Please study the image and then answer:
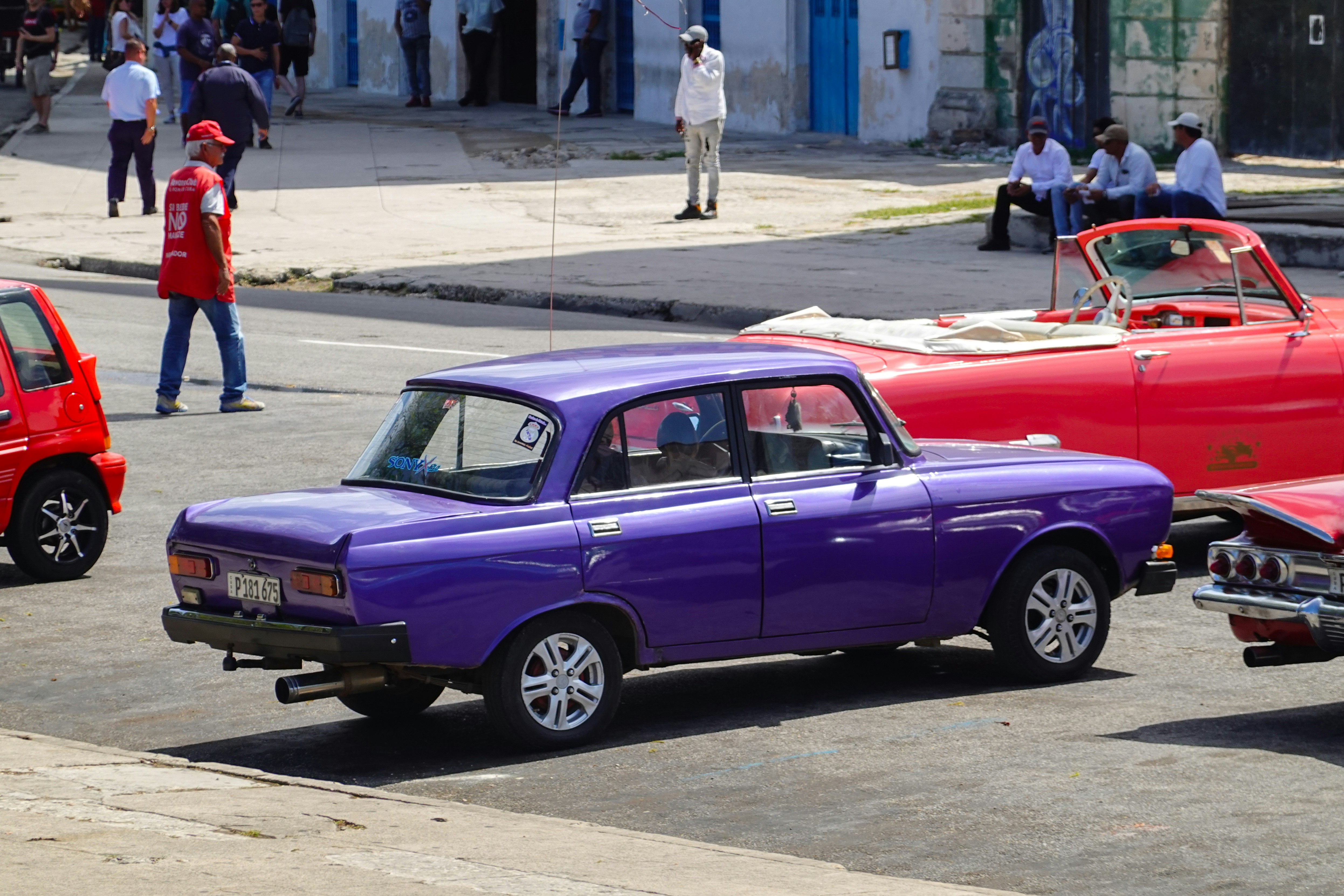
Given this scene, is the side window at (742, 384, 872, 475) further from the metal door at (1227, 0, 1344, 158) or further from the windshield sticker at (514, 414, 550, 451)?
the metal door at (1227, 0, 1344, 158)

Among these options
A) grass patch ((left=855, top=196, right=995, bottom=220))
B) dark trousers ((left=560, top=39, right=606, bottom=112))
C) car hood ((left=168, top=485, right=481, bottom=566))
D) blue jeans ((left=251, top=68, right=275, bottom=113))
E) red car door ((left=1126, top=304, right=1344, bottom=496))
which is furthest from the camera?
dark trousers ((left=560, top=39, right=606, bottom=112))

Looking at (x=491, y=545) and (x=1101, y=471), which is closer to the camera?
(x=491, y=545)

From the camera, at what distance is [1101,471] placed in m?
8.31

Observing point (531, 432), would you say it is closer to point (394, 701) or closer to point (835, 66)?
point (394, 701)

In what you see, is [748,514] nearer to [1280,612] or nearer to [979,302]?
[1280,612]

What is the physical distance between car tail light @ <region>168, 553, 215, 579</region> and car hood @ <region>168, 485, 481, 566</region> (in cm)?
5

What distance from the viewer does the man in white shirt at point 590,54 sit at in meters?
38.4

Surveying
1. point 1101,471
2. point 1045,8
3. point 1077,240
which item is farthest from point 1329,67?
point 1101,471

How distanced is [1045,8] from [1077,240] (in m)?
20.5

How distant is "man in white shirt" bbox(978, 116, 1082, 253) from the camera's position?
21.8 metres

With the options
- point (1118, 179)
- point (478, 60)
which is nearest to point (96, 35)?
point (478, 60)

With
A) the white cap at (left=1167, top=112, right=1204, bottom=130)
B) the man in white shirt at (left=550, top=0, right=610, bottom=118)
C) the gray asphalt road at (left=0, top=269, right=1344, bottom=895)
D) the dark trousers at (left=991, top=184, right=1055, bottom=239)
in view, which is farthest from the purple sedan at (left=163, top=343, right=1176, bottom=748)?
the man in white shirt at (left=550, top=0, right=610, bottom=118)

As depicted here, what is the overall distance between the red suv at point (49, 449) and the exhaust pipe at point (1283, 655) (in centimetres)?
581

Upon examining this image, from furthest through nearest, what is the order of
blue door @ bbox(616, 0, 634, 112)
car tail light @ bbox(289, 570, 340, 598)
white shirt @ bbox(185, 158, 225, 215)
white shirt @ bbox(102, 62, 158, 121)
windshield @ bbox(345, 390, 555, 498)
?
blue door @ bbox(616, 0, 634, 112) < white shirt @ bbox(102, 62, 158, 121) < white shirt @ bbox(185, 158, 225, 215) < windshield @ bbox(345, 390, 555, 498) < car tail light @ bbox(289, 570, 340, 598)
